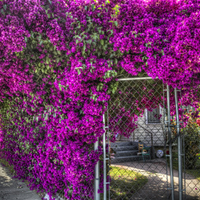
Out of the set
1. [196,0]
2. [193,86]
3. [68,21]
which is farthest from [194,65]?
[68,21]

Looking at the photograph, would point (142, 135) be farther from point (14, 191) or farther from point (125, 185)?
point (14, 191)

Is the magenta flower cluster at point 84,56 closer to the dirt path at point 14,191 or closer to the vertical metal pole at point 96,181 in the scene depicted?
the vertical metal pole at point 96,181

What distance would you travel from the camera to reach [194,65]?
2613 millimetres

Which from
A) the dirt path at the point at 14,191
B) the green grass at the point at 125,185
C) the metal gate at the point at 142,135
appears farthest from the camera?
the green grass at the point at 125,185

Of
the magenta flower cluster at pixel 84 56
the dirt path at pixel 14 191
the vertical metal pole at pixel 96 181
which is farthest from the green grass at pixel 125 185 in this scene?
the dirt path at pixel 14 191

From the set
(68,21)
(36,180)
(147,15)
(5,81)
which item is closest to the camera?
(147,15)

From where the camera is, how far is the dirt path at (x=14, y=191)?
4184 mm

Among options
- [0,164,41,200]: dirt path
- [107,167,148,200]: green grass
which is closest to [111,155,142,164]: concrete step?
[107,167,148,200]: green grass

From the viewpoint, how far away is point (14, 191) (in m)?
4.52

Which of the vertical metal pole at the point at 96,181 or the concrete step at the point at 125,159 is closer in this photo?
the vertical metal pole at the point at 96,181

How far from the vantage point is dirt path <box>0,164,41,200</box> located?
418 centimetres

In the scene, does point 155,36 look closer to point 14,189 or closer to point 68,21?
point 68,21

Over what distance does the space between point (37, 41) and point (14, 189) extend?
11.6 feet

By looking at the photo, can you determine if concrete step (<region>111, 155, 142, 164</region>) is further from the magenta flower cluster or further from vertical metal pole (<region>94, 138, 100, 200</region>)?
vertical metal pole (<region>94, 138, 100, 200</region>)
